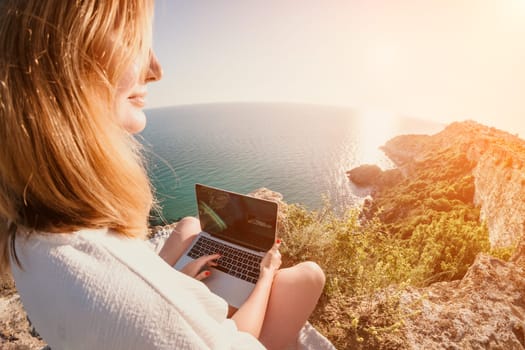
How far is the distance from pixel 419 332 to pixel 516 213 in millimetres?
18272

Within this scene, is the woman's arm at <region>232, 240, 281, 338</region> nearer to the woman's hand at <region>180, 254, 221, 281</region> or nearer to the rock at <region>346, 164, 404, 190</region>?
the woman's hand at <region>180, 254, 221, 281</region>

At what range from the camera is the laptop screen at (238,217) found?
2.09m

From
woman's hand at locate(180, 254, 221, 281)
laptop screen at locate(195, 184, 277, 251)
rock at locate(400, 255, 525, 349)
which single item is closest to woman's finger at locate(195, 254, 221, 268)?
woman's hand at locate(180, 254, 221, 281)

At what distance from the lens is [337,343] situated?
2.20 m

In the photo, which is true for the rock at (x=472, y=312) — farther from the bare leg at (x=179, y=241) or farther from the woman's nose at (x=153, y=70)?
the woman's nose at (x=153, y=70)

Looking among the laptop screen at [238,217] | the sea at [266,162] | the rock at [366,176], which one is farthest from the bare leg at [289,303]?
Answer: the rock at [366,176]

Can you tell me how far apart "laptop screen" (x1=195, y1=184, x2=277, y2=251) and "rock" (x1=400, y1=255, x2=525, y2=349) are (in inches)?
59.2

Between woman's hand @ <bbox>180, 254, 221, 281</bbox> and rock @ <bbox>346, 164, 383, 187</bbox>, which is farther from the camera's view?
rock @ <bbox>346, 164, 383, 187</bbox>

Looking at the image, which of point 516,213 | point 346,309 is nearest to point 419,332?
point 346,309

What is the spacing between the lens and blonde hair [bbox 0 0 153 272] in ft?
2.03

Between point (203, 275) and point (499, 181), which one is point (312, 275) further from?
point (499, 181)

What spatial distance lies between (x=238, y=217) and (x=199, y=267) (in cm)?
54

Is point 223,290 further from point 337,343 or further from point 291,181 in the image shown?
point 291,181

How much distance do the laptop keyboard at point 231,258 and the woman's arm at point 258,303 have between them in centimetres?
14
